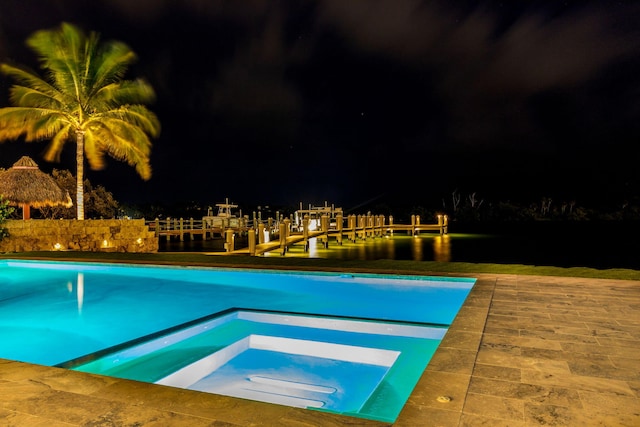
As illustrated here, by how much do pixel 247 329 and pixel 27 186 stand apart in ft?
49.8

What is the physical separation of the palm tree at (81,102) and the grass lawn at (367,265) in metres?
5.83

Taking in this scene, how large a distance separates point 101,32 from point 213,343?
49.3 ft

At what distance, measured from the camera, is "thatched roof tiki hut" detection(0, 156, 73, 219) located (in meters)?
16.2

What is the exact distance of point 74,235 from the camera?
14883 mm

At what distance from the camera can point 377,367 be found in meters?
4.37

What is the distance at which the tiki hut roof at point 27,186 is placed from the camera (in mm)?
16188

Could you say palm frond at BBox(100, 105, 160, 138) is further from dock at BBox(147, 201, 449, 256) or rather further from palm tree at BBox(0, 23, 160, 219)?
dock at BBox(147, 201, 449, 256)

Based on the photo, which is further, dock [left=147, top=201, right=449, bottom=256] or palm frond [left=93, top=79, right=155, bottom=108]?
palm frond [left=93, top=79, right=155, bottom=108]

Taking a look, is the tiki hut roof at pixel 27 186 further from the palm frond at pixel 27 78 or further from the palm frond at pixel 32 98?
the palm frond at pixel 27 78

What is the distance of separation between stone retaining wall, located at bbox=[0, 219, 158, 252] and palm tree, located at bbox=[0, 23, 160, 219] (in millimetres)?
876

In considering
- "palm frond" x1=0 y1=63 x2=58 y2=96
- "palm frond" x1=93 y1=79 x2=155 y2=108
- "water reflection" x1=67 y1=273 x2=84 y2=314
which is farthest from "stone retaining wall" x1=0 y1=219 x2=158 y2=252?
"water reflection" x1=67 y1=273 x2=84 y2=314

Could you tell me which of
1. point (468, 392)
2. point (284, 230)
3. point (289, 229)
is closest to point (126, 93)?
point (284, 230)

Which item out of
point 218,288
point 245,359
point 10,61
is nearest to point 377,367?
point 245,359

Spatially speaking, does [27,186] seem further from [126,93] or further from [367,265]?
[367,265]
